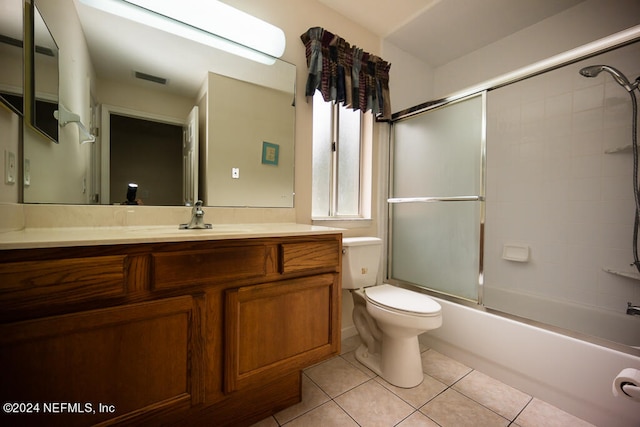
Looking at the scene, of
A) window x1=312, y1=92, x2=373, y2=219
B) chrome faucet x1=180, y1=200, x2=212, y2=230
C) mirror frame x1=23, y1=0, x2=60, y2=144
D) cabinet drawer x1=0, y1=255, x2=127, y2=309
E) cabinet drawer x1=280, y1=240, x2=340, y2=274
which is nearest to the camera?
cabinet drawer x1=0, y1=255, x2=127, y2=309

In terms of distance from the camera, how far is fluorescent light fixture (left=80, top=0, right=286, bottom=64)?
47.8 inches

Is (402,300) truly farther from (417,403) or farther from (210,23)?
(210,23)

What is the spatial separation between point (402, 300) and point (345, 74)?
5.19ft

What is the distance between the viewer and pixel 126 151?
1195mm

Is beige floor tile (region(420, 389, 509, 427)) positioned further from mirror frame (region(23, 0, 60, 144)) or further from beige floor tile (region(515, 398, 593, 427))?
mirror frame (region(23, 0, 60, 144))

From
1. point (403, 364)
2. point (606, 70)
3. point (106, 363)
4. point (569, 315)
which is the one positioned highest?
point (606, 70)

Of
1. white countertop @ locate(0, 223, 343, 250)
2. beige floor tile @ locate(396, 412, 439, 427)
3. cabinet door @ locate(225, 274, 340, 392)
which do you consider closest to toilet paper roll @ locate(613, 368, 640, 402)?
beige floor tile @ locate(396, 412, 439, 427)

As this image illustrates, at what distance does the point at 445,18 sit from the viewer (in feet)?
6.18

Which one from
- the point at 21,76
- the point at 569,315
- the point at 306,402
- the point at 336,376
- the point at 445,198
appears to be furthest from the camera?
the point at 445,198

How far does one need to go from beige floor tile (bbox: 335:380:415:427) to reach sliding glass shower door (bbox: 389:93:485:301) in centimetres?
83

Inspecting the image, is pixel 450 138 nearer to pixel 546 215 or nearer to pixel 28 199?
pixel 546 215

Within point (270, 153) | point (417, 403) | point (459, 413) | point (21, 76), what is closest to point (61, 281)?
point (21, 76)

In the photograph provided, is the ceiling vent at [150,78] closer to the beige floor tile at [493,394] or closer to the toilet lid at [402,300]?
the toilet lid at [402,300]

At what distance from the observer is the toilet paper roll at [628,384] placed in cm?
96
